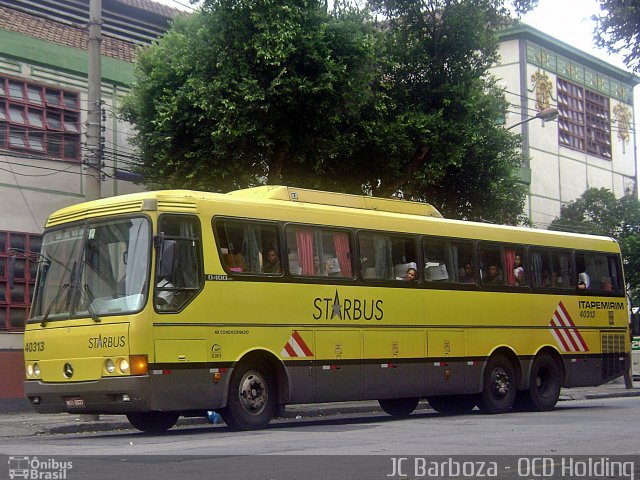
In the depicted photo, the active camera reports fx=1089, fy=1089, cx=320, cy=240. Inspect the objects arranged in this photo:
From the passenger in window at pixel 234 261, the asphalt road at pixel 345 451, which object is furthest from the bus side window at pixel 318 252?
the asphalt road at pixel 345 451

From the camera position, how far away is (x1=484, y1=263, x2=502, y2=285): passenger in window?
19.1 meters

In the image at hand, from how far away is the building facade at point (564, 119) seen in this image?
140 feet

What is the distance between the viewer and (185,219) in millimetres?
14445

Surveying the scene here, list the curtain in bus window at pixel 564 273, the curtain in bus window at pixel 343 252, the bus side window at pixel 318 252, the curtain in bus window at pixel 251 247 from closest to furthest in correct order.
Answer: the curtain in bus window at pixel 251 247 < the bus side window at pixel 318 252 < the curtain in bus window at pixel 343 252 < the curtain in bus window at pixel 564 273

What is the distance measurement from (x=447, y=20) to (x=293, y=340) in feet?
34.7

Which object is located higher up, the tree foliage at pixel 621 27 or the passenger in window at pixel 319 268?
the tree foliage at pixel 621 27

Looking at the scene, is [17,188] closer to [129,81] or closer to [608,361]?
[129,81]

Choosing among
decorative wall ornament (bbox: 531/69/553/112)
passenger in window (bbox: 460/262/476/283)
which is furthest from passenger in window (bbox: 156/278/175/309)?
decorative wall ornament (bbox: 531/69/553/112)

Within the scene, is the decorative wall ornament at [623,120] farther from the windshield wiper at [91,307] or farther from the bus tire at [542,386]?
the windshield wiper at [91,307]

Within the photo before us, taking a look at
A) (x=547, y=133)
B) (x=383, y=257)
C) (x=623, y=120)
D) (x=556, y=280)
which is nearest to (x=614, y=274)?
(x=556, y=280)

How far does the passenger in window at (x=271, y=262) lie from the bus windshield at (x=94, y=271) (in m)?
1.99

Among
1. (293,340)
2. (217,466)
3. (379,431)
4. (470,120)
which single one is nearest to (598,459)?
(217,466)

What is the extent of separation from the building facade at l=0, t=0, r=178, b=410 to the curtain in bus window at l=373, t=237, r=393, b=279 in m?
6.78

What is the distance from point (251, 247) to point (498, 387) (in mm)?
6104
